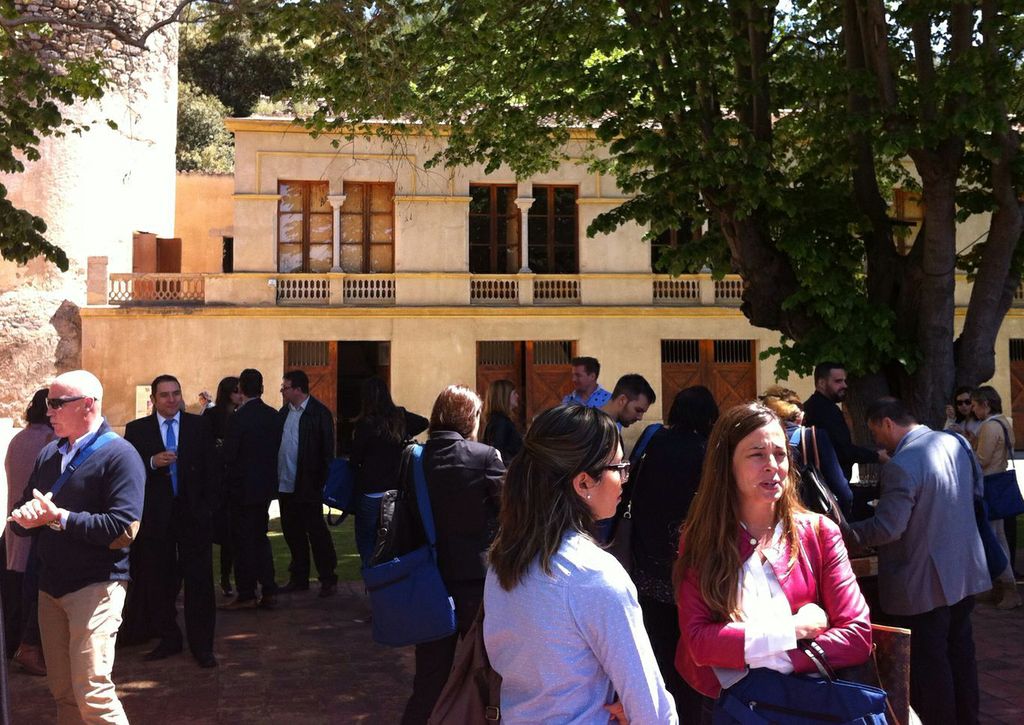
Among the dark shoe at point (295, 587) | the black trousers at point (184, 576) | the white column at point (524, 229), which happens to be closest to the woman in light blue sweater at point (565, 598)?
the black trousers at point (184, 576)

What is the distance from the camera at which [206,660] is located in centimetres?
744

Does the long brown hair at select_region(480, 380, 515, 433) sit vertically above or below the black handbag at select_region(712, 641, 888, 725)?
above

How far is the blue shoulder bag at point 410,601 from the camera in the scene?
4984 millimetres

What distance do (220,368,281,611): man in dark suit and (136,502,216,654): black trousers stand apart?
1.26 metres

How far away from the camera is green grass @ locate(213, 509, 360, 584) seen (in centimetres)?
1126

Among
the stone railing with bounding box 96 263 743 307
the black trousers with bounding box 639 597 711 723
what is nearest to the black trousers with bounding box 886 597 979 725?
the black trousers with bounding box 639 597 711 723

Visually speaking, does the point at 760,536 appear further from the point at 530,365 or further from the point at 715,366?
the point at 715,366

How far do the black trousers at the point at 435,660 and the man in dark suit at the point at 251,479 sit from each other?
167 inches

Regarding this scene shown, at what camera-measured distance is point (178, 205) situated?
29750mm

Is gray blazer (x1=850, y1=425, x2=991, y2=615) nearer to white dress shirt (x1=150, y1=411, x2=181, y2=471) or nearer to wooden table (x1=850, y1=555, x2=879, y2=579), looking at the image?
wooden table (x1=850, y1=555, x2=879, y2=579)

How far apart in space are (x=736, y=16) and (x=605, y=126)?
199 centimetres

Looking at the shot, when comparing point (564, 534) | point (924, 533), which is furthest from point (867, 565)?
point (564, 534)

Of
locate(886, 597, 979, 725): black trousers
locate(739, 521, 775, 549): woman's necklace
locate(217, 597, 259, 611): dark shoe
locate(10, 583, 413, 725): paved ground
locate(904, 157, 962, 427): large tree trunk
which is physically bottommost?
locate(10, 583, 413, 725): paved ground

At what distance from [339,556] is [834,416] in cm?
735
